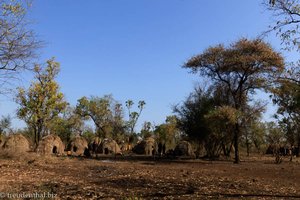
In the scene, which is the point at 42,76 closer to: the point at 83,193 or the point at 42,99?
the point at 42,99

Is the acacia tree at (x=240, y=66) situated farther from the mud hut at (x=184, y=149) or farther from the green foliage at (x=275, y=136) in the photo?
the mud hut at (x=184, y=149)

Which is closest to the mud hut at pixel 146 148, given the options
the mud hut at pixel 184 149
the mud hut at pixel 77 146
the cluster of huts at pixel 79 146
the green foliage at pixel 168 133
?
the cluster of huts at pixel 79 146

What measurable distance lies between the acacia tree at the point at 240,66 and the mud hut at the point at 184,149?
10.5 meters

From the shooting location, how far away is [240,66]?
82.2 ft

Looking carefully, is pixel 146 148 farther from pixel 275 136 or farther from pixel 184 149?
pixel 275 136

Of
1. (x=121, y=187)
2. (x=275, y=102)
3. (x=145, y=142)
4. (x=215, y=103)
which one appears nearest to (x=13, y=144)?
(x=145, y=142)

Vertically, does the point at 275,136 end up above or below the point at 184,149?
above

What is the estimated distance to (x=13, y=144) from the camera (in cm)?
3391

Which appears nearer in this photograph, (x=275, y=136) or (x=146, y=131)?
(x=275, y=136)

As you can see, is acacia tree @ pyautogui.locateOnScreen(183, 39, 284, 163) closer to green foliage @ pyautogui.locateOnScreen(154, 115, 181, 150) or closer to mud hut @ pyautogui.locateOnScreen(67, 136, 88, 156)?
green foliage @ pyautogui.locateOnScreen(154, 115, 181, 150)

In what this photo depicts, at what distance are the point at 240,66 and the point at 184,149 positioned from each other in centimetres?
1396

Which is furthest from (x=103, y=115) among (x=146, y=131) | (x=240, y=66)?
(x=240, y=66)

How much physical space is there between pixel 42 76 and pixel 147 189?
2098cm

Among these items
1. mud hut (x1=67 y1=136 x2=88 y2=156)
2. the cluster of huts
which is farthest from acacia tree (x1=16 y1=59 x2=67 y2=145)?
mud hut (x1=67 y1=136 x2=88 y2=156)
